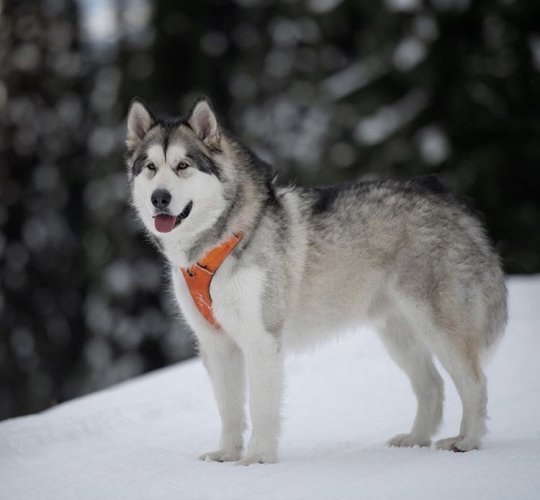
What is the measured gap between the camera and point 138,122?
5.17 metres

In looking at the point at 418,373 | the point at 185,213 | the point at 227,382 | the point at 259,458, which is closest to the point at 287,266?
the point at 185,213

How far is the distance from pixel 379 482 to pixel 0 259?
54.4 feet

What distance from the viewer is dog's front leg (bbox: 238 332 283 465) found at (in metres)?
4.73

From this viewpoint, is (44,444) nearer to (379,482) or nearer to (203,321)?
(203,321)

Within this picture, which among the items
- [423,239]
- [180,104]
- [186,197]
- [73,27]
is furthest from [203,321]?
[73,27]

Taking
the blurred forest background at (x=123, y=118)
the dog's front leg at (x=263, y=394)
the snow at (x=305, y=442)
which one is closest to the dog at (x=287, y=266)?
the dog's front leg at (x=263, y=394)

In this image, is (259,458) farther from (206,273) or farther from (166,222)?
(166,222)

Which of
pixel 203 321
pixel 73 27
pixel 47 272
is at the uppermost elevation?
pixel 73 27

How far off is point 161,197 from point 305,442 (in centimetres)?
196

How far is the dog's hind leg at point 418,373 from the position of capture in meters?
5.29

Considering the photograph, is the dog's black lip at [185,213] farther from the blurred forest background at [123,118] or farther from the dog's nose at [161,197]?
the blurred forest background at [123,118]

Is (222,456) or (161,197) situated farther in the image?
(222,456)

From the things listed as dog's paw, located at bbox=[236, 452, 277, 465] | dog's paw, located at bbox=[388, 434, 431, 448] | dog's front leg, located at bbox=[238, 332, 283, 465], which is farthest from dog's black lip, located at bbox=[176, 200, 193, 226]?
dog's paw, located at bbox=[388, 434, 431, 448]

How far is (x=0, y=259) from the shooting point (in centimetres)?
1906
